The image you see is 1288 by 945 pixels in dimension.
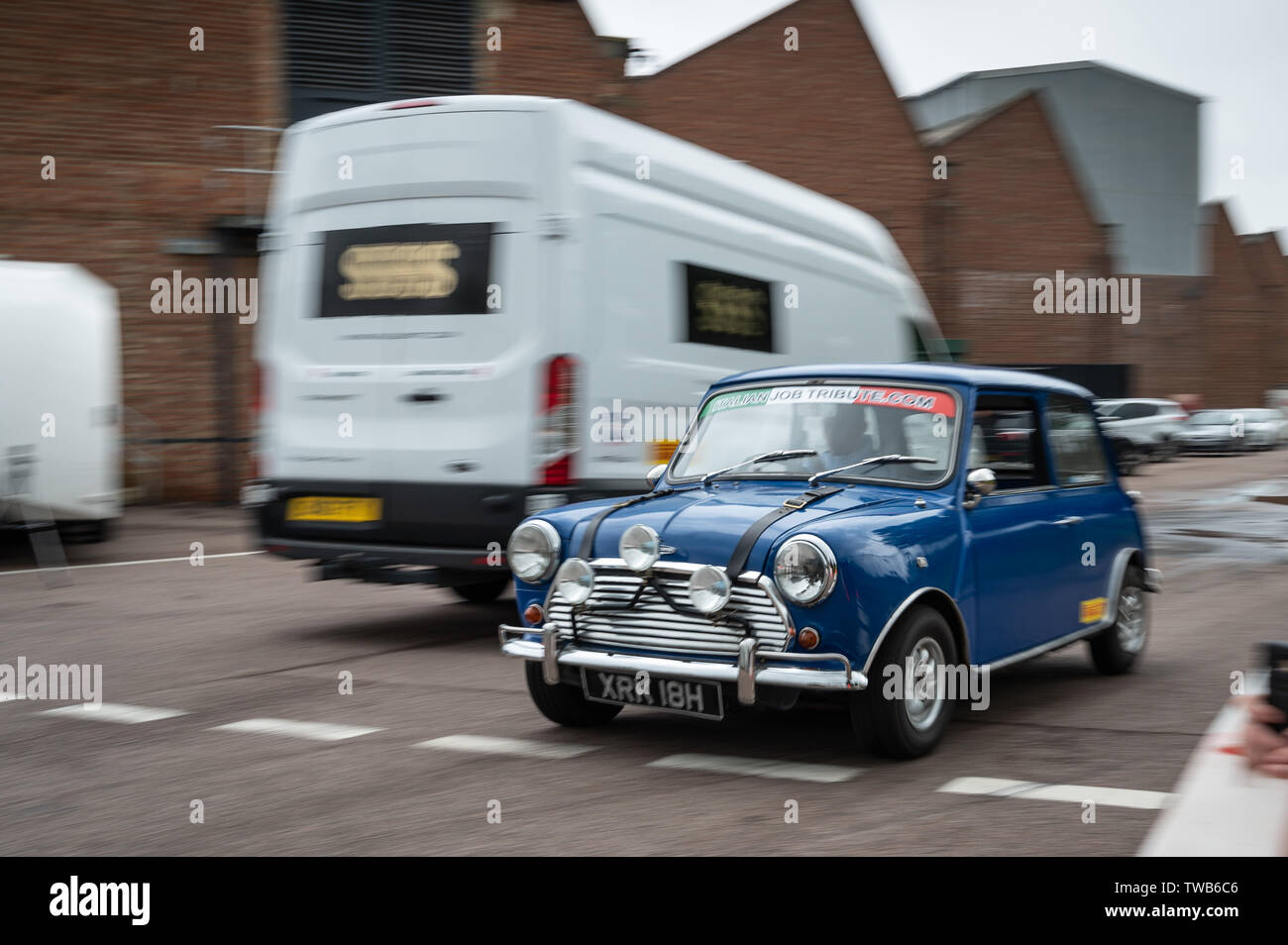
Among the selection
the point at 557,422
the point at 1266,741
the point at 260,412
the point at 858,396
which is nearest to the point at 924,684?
the point at 1266,741

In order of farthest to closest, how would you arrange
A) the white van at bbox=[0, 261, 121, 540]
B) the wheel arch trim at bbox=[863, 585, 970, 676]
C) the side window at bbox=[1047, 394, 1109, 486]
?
the white van at bbox=[0, 261, 121, 540], the side window at bbox=[1047, 394, 1109, 486], the wheel arch trim at bbox=[863, 585, 970, 676]

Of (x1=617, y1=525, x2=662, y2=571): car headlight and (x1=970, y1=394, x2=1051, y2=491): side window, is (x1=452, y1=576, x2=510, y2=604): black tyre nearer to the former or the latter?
(x1=970, y1=394, x2=1051, y2=491): side window

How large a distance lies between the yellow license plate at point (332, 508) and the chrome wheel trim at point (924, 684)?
4159 millimetres

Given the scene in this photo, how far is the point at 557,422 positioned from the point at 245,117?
642 inches

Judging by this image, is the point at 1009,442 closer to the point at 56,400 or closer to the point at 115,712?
the point at 115,712

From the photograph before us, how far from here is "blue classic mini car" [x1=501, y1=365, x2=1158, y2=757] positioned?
5207mm

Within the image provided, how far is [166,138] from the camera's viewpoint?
2164cm

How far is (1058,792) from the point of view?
5.05m

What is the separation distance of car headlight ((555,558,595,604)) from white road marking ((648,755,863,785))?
746 mm

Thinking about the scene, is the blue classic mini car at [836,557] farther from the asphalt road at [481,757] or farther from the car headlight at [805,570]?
the asphalt road at [481,757]

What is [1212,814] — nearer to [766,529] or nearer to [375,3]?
[766,529]

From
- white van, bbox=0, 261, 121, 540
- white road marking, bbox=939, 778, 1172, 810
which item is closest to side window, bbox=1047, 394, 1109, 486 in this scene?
white road marking, bbox=939, 778, 1172, 810

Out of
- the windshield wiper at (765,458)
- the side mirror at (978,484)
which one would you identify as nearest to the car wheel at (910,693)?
the side mirror at (978,484)
